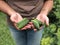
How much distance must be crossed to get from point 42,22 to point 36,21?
90mm

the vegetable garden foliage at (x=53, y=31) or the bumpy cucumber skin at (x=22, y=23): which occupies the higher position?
the bumpy cucumber skin at (x=22, y=23)

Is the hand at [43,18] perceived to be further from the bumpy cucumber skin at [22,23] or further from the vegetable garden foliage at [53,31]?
the vegetable garden foliage at [53,31]

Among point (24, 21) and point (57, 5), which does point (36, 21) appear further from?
point (57, 5)

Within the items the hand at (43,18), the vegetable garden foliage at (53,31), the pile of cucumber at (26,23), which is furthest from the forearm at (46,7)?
the vegetable garden foliage at (53,31)

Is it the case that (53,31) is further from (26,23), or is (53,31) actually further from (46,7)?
(26,23)

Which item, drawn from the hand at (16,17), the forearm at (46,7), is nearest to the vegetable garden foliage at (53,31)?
the forearm at (46,7)

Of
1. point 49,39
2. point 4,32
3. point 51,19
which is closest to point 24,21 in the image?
point 49,39

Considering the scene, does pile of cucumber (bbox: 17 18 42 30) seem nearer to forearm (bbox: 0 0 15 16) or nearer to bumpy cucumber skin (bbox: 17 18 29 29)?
bumpy cucumber skin (bbox: 17 18 29 29)

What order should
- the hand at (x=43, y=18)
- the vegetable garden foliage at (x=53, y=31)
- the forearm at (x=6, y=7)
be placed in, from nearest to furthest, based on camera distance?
the hand at (x=43, y=18), the forearm at (x=6, y=7), the vegetable garden foliage at (x=53, y=31)

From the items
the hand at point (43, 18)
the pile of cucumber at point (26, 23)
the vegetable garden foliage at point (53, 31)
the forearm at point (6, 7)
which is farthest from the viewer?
the vegetable garden foliage at point (53, 31)

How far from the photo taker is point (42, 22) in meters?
2.68

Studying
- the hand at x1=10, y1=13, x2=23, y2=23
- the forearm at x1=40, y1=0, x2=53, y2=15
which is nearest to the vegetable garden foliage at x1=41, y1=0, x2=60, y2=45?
the forearm at x1=40, y1=0, x2=53, y2=15

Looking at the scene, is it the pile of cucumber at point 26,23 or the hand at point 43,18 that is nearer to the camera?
the pile of cucumber at point 26,23

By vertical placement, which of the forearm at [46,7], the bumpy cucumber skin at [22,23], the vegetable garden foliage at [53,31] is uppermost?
the forearm at [46,7]
